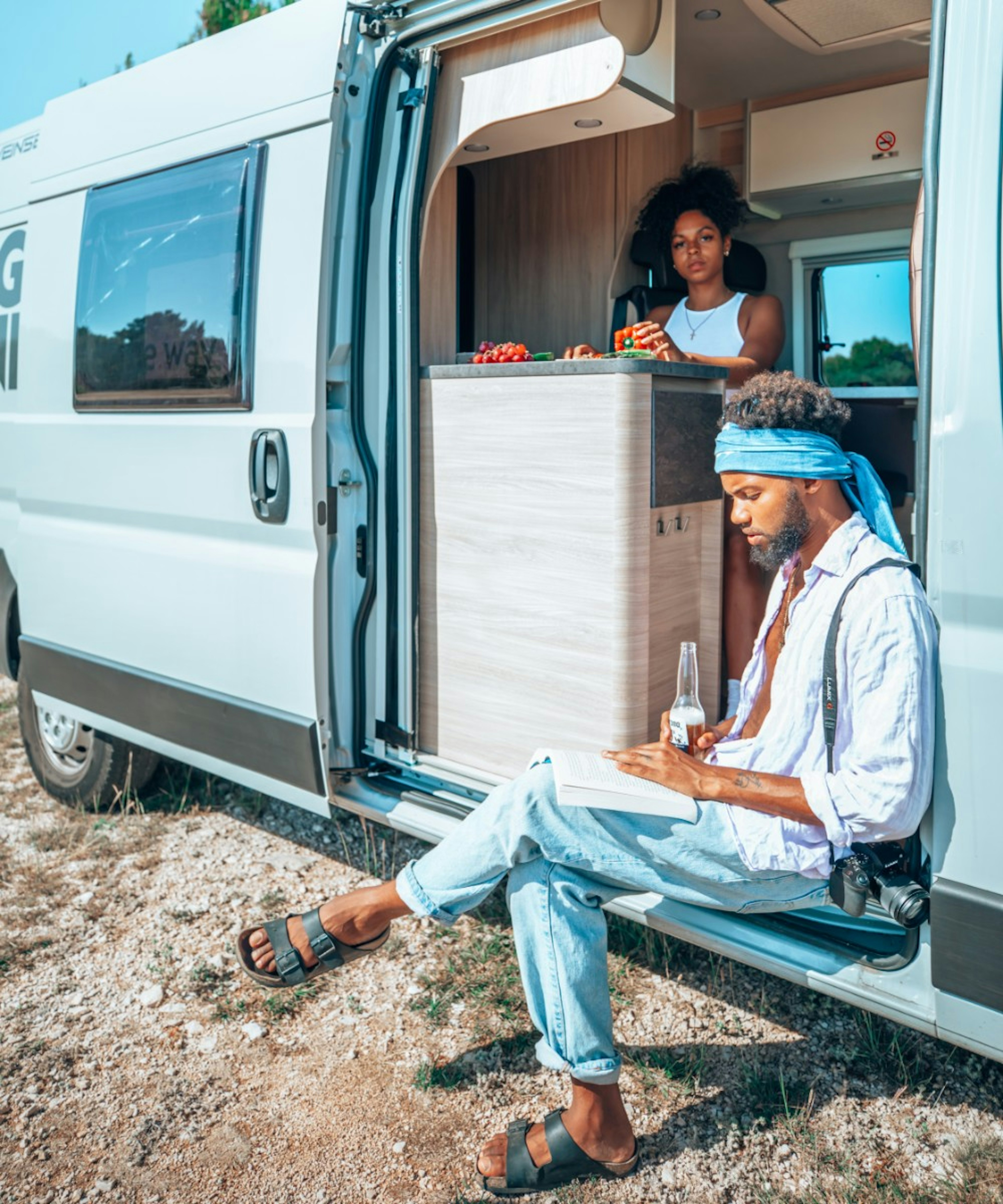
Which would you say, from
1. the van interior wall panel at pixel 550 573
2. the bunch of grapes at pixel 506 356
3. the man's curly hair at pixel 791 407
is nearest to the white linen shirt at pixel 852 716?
the man's curly hair at pixel 791 407

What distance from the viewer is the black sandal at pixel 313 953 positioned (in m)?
2.67

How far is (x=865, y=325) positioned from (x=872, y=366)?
0.17m

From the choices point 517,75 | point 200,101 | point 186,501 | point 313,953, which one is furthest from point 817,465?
point 200,101

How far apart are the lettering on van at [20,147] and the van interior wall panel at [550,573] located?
2.13m

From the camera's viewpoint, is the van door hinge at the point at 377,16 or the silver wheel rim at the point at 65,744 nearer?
the van door hinge at the point at 377,16

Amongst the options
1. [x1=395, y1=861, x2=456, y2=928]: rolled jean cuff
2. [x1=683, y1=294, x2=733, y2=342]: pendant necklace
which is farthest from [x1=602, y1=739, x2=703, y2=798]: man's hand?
[x1=683, y1=294, x2=733, y2=342]: pendant necklace

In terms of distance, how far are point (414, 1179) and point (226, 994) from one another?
0.92m

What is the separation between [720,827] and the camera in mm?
2281

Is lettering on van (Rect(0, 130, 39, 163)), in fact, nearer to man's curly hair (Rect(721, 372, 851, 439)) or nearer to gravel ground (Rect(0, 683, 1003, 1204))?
gravel ground (Rect(0, 683, 1003, 1204))

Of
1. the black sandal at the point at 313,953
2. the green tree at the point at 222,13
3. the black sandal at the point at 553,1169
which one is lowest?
the black sandal at the point at 553,1169

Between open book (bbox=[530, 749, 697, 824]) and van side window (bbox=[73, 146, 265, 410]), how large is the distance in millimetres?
1564

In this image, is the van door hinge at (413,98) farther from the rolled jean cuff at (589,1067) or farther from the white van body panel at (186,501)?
the rolled jean cuff at (589,1067)

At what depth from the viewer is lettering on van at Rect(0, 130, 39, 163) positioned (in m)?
4.17

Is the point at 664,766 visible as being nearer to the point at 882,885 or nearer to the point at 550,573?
the point at 882,885
